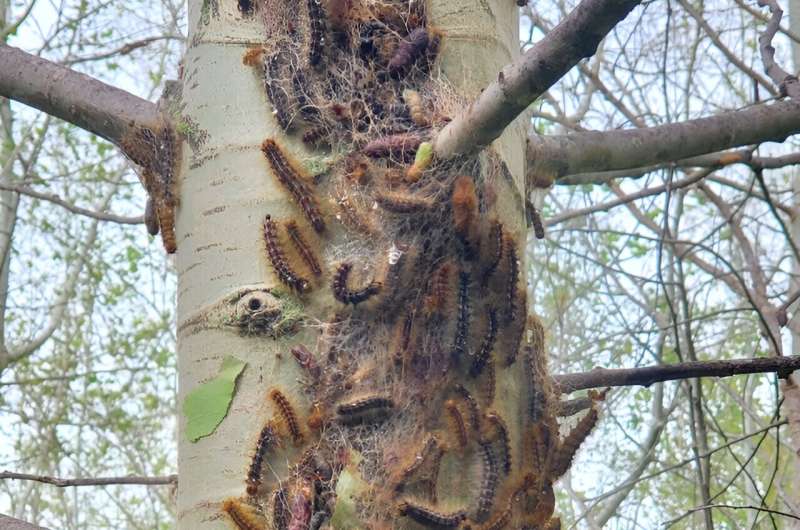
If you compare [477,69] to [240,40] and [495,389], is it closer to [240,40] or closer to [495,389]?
[240,40]

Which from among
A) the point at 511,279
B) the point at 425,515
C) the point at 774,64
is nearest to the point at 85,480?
the point at 425,515

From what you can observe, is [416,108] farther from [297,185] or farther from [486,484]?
[486,484]

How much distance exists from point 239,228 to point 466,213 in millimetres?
470

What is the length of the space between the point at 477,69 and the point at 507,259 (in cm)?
49

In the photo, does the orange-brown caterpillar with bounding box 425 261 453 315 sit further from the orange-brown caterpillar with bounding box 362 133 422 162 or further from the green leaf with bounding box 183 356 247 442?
the green leaf with bounding box 183 356 247 442

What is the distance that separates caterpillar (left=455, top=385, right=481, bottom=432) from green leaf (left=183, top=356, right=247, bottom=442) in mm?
432

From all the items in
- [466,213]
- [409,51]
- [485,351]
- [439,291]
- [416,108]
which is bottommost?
[485,351]

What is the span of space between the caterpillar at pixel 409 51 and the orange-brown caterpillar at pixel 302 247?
18.0 inches

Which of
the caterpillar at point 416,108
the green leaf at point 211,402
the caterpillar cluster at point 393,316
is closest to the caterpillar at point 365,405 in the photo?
the caterpillar cluster at point 393,316

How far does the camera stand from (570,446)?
235 centimetres

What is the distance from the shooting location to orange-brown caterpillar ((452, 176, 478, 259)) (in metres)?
2.16

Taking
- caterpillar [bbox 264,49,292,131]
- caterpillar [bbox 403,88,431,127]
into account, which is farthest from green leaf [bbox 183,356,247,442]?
caterpillar [bbox 403,88,431,127]

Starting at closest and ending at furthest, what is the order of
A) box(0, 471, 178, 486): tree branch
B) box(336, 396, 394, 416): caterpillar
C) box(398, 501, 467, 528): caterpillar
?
1. box(398, 501, 467, 528): caterpillar
2. box(336, 396, 394, 416): caterpillar
3. box(0, 471, 178, 486): tree branch

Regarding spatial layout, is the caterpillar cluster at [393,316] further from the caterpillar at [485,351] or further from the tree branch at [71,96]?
the tree branch at [71,96]
